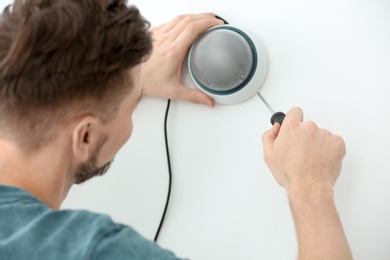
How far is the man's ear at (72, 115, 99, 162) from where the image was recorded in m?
0.58

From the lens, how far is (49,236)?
520 mm

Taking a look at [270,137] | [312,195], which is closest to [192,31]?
[270,137]

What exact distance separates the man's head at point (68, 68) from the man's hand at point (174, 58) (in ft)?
0.56

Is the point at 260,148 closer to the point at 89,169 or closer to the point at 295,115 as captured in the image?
the point at 295,115

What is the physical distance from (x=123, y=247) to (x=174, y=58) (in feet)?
1.24

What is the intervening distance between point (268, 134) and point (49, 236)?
0.35 metres

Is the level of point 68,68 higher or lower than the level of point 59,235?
higher

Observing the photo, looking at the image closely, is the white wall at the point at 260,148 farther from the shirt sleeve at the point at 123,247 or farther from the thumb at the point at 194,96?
the shirt sleeve at the point at 123,247

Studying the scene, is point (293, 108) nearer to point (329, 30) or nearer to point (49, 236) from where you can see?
point (329, 30)

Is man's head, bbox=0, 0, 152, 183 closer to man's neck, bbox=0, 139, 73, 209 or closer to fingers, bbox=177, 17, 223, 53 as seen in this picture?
man's neck, bbox=0, 139, 73, 209

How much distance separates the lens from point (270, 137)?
71 cm

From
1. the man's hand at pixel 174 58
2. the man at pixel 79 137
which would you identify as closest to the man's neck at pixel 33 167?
the man at pixel 79 137

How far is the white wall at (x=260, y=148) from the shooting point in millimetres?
708

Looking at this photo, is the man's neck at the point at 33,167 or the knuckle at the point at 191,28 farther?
the knuckle at the point at 191,28
